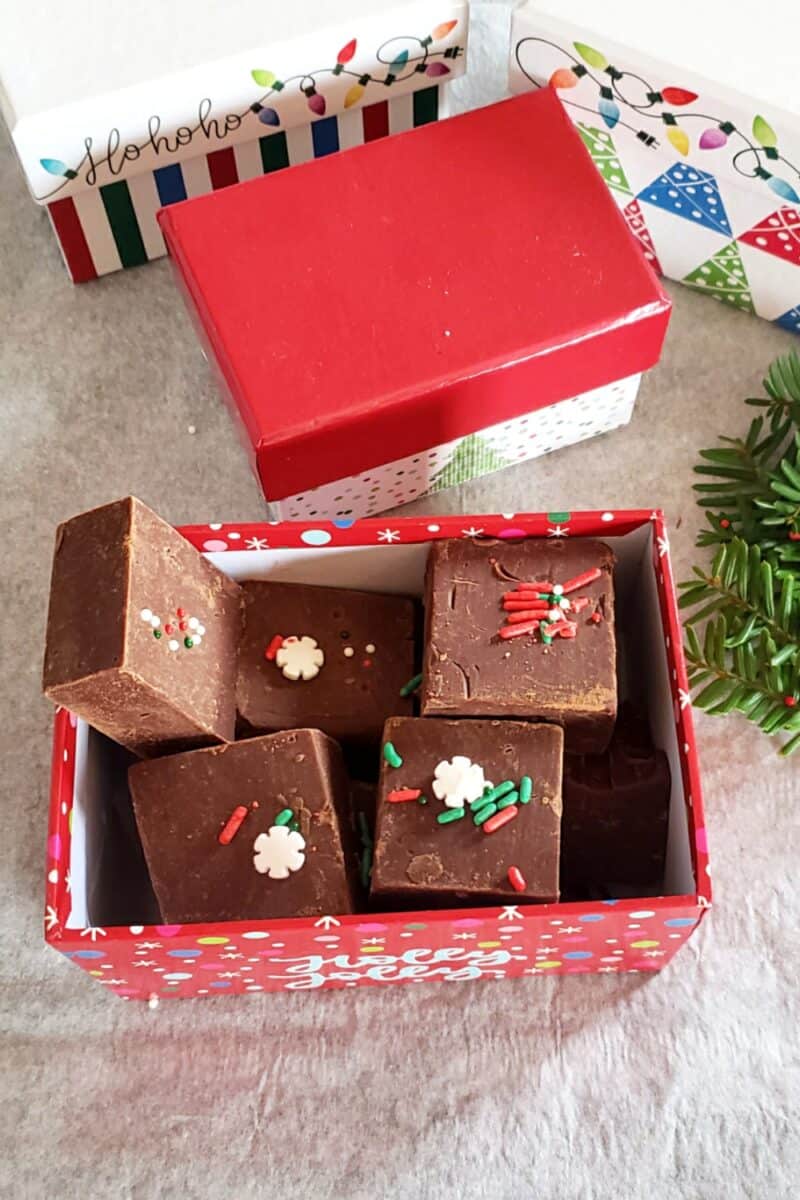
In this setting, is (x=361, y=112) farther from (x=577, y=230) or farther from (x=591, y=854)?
(x=591, y=854)

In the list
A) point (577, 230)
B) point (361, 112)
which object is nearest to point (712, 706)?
point (577, 230)

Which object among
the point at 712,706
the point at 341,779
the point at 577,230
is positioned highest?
the point at 577,230

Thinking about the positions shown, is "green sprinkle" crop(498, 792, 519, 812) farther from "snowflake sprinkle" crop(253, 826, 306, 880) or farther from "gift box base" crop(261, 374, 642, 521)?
"gift box base" crop(261, 374, 642, 521)

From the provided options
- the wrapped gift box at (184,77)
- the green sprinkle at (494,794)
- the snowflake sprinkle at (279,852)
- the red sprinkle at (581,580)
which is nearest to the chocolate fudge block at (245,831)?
the snowflake sprinkle at (279,852)

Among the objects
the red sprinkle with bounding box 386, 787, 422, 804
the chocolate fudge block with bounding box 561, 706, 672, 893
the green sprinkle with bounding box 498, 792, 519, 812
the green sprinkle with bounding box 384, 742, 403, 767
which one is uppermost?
the green sprinkle with bounding box 384, 742, 403, 767

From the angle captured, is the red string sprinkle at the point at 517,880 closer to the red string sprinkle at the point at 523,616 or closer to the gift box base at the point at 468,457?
the red string sprinkle at the point at 523,616

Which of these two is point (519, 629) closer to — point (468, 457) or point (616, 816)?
point (616, 816)

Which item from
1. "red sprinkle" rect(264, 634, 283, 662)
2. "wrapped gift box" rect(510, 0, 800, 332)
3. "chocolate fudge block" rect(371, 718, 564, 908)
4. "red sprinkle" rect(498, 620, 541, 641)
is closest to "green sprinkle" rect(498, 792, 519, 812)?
"chocolate fudge block" rect(371, 718, 564, 908)

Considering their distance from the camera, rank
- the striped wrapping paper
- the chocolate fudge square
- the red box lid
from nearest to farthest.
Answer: the chocolate fudge square → the red box lid → the striped wrapping paper
